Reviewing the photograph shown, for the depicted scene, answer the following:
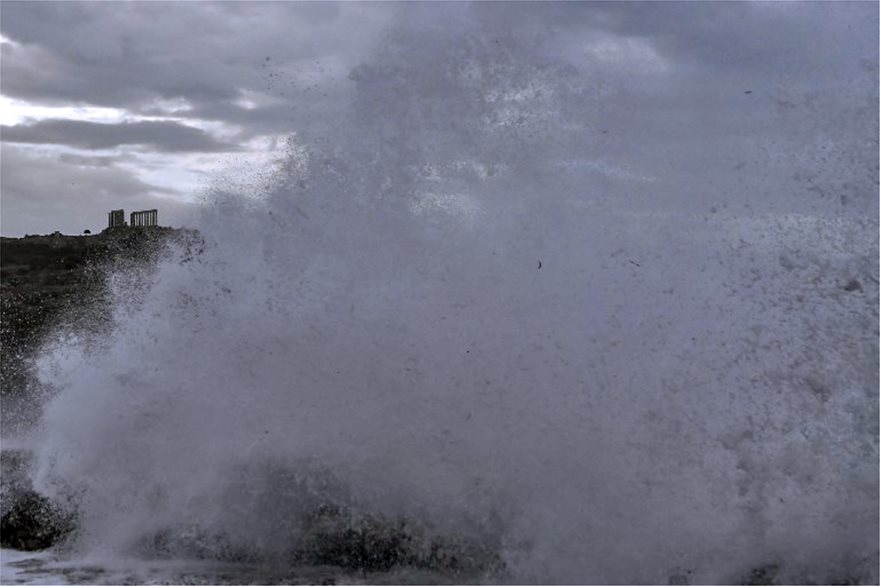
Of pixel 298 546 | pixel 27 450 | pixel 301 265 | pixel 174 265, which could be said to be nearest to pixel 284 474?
pixel 298 546

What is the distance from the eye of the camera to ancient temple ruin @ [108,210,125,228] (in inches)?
1403

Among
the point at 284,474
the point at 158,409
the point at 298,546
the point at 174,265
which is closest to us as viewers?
the point at 298,546

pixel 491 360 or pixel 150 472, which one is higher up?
pixel 491 360

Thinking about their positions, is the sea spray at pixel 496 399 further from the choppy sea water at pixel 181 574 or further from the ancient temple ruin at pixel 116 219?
the ancient temple ruin at pixel 116 219

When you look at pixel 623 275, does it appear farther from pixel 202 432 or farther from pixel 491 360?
pixel 202 432

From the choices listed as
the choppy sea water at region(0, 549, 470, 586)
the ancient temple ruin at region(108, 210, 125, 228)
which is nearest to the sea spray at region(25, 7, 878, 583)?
the choppy sea water at region(0, 549, 470, 586)

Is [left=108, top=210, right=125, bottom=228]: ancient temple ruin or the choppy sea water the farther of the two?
[left=108, top=210, right=125, bottom=228]: ancient temple ruin

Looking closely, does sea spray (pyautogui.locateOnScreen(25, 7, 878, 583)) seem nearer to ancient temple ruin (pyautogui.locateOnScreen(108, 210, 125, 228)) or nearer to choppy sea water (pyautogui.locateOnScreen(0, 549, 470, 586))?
choppy sea water (pyautogui.locateOnScreen(0, 549, 470, 586))

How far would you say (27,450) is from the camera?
39.9 feet

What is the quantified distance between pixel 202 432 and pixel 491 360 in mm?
2846

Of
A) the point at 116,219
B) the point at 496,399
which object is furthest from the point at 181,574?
the point at 116,219

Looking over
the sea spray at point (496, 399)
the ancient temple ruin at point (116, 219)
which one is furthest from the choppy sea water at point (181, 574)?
the ancient temple ruin at point (116, 219)

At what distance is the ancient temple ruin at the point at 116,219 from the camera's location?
35.6 metres

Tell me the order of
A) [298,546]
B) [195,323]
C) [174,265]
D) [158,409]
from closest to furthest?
[298,546], [158,409], [195,323], [174,265]
